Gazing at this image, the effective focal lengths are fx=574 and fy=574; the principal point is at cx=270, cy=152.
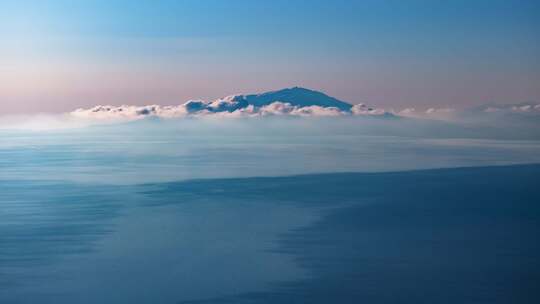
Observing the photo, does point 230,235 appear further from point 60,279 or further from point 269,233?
point 60,279

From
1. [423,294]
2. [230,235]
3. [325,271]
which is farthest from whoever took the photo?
[230,235]

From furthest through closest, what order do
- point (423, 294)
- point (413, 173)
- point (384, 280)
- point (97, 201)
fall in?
point (413, 173) → point (97, 201) → point (384, 280) → point (423, 294)

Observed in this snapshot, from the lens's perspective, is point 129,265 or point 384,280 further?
point 129,265

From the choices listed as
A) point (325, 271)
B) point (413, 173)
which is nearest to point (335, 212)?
point (325, 271)

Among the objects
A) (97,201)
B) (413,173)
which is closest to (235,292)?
(97,201)

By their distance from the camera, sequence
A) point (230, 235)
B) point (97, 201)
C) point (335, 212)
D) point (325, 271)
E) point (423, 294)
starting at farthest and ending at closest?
point (97, 201) → point (335, 212) → point (230, 235) → point (325, 271) → point (423, 294)

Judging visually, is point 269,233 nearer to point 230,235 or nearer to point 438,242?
point 230,235
